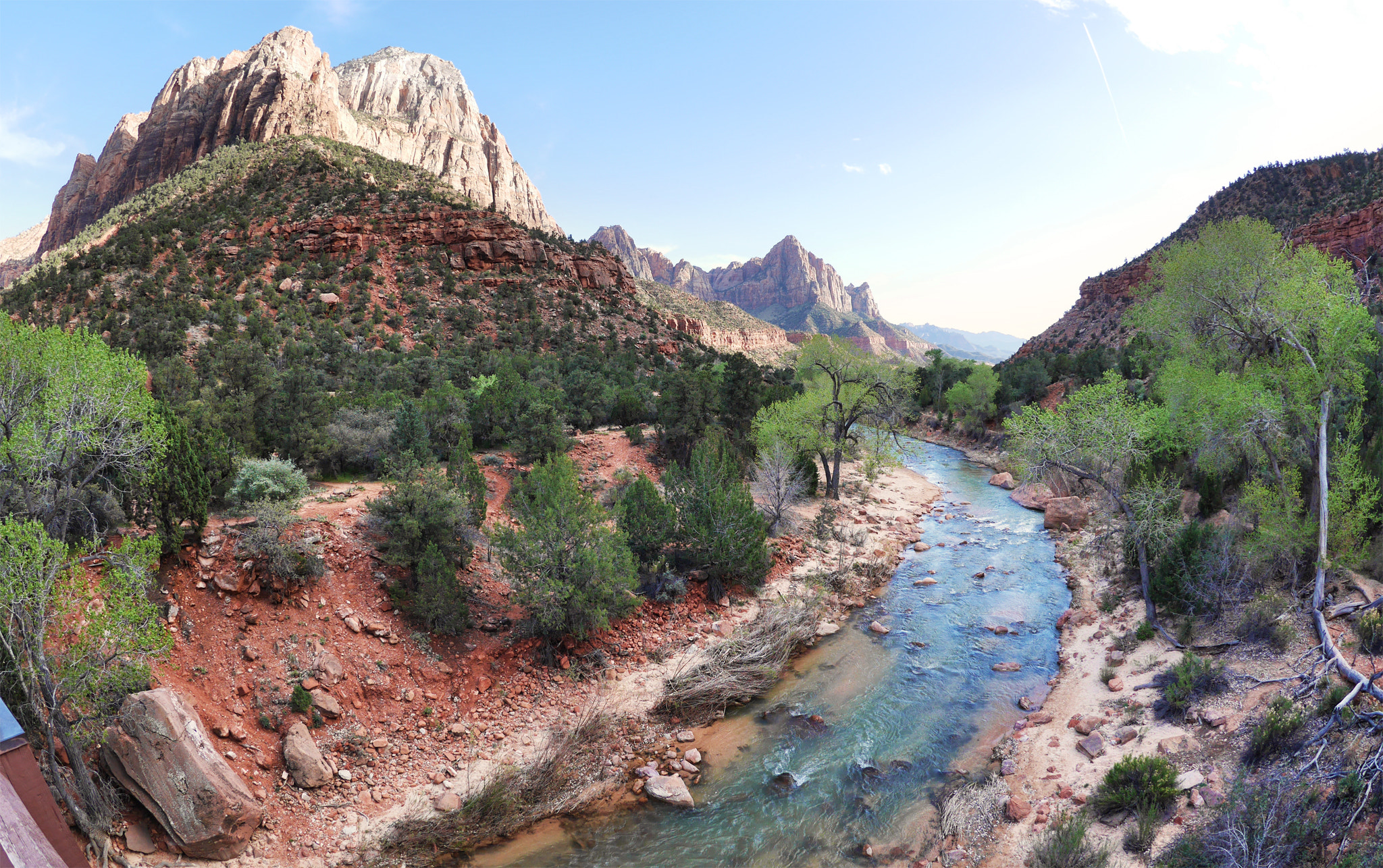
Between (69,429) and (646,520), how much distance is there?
1095cm

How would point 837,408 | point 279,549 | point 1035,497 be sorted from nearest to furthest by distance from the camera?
point 279,549 → point 837,408 → point 1035,497

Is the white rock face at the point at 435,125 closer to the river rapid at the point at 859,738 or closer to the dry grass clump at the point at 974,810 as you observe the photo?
the river rapid at the point at 859,738

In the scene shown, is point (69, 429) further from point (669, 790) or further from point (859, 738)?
point (859, 738)

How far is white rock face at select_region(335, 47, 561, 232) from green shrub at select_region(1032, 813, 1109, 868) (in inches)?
4103

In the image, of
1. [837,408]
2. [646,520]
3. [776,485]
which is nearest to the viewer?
[646,520]

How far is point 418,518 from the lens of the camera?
41.3 ft

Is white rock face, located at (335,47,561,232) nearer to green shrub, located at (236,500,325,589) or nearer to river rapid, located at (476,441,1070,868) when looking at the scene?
green shrub, located at (236,500,325,589)

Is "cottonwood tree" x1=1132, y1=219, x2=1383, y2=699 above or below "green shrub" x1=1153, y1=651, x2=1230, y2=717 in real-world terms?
above

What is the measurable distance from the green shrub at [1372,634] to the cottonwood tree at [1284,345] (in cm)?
43

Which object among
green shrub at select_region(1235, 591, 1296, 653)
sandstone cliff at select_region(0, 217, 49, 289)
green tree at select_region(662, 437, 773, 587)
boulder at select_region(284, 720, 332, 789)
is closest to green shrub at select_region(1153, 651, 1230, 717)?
green shrub at select_region(1235, 591, 1296, 653)

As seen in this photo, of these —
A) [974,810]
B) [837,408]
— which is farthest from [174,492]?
[837,408]

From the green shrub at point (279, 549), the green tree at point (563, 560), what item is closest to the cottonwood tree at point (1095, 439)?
the green tree at point (563, 560)

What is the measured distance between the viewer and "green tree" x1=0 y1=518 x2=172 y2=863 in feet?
22.5

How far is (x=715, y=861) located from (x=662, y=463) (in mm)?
16220
